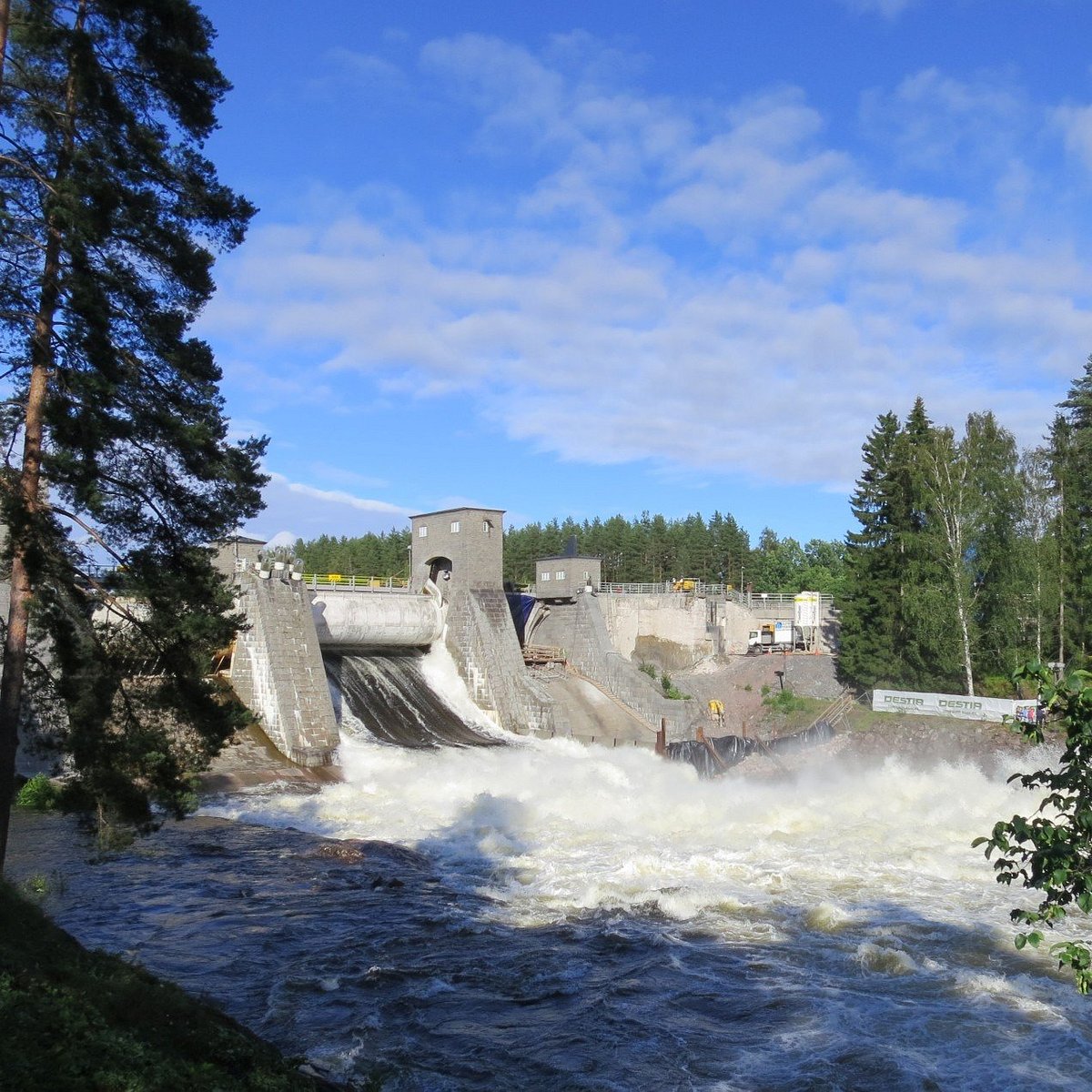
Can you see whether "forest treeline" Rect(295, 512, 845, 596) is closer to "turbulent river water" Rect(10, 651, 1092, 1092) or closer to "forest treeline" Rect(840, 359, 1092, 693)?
"forest treeline" Rect(840, 359, 1092, 693)

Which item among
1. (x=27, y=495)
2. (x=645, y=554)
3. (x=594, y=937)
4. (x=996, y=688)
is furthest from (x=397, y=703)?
(x=645, y=554)

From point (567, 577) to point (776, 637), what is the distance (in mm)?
12818

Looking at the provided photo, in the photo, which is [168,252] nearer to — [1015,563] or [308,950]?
[308,950]

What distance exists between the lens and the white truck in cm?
4347

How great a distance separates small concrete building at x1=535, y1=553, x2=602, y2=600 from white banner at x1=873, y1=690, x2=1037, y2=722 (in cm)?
1141

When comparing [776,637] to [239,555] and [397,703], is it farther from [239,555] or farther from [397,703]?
[239,555]

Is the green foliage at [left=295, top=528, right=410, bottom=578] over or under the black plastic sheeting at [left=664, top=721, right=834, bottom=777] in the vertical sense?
over

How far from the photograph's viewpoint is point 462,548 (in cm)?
3253

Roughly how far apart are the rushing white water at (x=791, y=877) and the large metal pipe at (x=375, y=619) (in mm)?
4921

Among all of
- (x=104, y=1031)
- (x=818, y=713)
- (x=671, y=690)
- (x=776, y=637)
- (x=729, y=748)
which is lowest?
(x=729, y=748)

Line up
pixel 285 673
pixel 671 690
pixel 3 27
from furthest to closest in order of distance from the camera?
pixel 671 690
pixel 285 673
pixel 3 27

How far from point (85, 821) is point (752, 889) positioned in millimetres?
10107

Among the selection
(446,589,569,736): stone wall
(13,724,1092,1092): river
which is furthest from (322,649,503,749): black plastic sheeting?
(13,724,1092,1092): river

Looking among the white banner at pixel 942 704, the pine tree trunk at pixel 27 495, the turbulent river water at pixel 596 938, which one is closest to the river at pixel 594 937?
the turbulent river water at pixel 596 938
